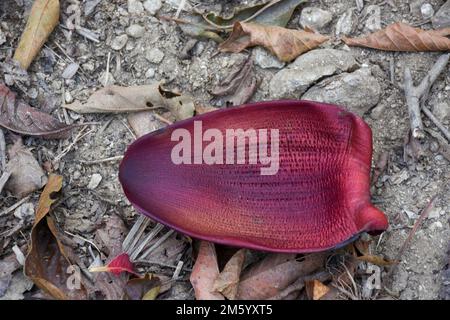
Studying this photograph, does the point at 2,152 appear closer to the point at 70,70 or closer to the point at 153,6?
the point at 70,70

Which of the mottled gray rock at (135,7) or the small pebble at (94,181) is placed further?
the mottled gray rock at (135,7)

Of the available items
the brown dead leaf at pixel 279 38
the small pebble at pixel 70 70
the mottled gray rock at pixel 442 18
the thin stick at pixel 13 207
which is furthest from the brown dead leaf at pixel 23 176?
the mottled gray rock at pixel 442 18

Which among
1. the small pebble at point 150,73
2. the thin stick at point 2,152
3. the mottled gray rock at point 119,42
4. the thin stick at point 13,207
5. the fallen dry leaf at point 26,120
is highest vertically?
the mottled gray rock at point 119,42

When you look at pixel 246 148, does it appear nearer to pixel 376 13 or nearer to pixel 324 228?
pixel 324 228

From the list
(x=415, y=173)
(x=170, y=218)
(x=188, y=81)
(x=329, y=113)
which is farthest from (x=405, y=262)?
(x=188, y=81)

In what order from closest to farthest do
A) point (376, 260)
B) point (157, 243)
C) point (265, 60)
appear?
point (376, 260), point (157, 243), point (265, 60)

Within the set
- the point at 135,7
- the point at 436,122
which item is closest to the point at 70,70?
the point at 135,7

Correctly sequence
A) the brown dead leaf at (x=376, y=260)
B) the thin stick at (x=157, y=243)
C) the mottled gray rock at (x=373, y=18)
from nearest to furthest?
the brown dead leaf at (x=376, y=260) < the thin stick at (x=157, y=243) < the mottled gray rock at (x=373, y=18)

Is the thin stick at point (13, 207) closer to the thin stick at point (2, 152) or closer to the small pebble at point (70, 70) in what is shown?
the thin stick at point (2, 152)
